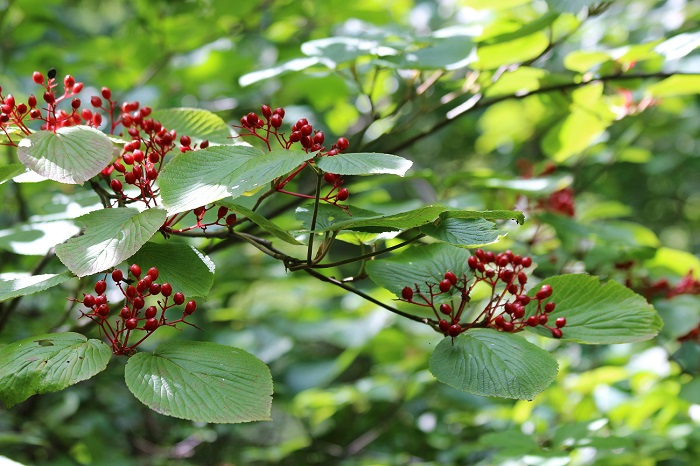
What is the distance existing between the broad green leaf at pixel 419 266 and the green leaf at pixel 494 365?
12 cm

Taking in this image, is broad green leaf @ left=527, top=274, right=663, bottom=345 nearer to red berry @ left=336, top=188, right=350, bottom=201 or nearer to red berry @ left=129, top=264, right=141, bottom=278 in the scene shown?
red berry @ left=336, top=188, right=350, bottom=201

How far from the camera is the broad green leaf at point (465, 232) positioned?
34.0 inches

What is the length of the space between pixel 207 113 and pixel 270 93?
5.17ft

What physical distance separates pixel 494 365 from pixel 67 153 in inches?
24.8

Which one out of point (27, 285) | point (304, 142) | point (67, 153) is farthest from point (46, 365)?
point (304, 142)

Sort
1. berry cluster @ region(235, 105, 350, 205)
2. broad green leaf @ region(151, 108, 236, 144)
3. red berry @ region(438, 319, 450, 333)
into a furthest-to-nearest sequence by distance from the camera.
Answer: broad green leaf @ region(151, 108, 236, 144), red berry @ region(438, 319, 450, 333), berry cluster @ region(235, 105, 350, 205)

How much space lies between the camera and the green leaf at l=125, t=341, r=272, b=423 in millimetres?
767

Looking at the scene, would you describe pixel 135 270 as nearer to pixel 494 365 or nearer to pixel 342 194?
pixel 342 194

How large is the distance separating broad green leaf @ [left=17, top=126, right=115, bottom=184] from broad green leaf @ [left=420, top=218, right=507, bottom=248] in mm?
436

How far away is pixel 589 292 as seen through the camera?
3.51 feet

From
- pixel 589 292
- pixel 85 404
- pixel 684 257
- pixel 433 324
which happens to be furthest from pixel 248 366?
pixel 85 404

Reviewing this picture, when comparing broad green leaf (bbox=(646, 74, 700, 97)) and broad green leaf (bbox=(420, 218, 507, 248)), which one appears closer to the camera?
broad green leaf (bbox=(420, 218, 507, 248))

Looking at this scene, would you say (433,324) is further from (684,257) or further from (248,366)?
(684,257)

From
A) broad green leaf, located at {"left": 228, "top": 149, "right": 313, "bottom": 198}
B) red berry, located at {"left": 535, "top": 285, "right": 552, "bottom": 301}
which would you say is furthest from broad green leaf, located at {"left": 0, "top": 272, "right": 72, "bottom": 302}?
red berry, located at {"left": 535, "top": 285, "right": 552, "bottom": 301}
